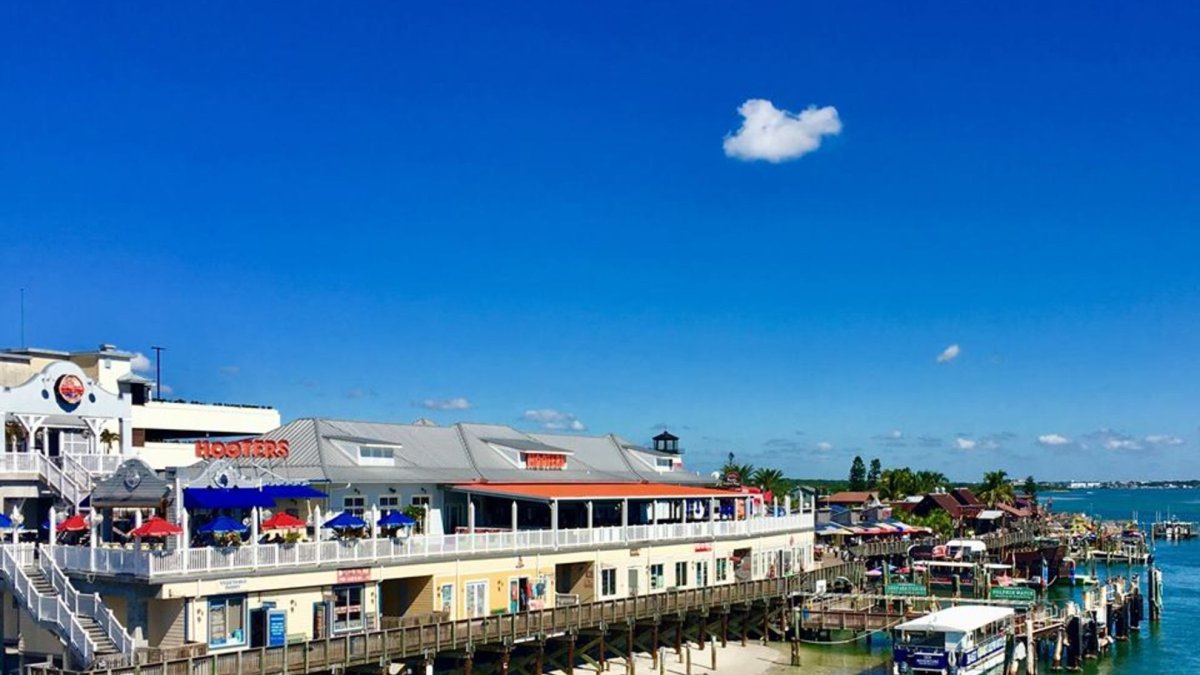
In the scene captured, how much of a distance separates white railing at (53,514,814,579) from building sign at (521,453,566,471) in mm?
6847

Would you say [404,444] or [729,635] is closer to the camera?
[404,444]

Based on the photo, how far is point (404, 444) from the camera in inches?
2160

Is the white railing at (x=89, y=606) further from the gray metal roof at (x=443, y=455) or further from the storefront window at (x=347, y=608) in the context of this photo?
the gray metal roof at (x=443, y=455)

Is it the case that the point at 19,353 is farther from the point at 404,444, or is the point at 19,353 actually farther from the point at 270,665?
the point at 270,665

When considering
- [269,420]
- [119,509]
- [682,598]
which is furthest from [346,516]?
[269,420]

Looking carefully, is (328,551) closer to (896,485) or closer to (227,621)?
(227,621)

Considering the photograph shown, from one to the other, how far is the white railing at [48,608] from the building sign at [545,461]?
966 inches

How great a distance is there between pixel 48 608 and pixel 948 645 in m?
32.2

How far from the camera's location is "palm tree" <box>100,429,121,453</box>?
4915 cm

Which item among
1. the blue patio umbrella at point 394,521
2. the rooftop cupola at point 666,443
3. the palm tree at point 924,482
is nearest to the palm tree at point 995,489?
the palm tree at point 924,482

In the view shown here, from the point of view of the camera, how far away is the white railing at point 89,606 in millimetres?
35375

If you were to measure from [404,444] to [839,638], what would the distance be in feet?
80.1

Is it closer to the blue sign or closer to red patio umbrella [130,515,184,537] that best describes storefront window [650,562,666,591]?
the blue sign

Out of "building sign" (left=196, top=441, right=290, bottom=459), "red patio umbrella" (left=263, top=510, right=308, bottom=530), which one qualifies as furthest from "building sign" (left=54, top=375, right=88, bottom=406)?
"red patio umbrella" (left=263, top=510, right=308, bottom=530)
